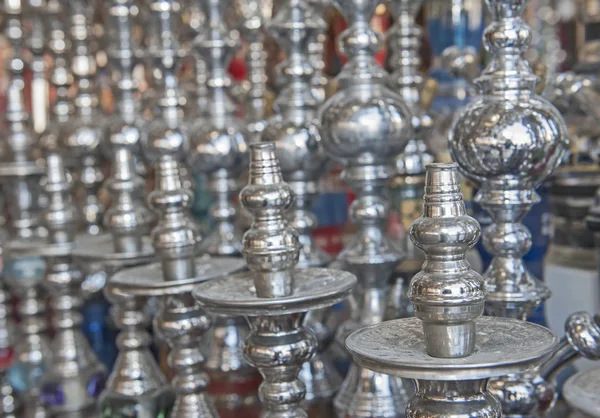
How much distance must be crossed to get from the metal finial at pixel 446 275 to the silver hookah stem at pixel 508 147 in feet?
0.32

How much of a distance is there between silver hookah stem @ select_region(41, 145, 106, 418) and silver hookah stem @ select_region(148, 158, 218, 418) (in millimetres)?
204

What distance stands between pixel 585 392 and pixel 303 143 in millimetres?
257

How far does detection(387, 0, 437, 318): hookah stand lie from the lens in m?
0.60

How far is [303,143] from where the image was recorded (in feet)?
1.84

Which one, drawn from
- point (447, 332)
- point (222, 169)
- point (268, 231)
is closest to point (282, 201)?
point (268, 231)

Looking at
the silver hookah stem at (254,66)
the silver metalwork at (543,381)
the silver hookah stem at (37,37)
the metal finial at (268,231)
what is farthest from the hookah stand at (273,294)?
the silver hookah stem at (37,37)

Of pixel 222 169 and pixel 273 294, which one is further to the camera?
pixel 222 169

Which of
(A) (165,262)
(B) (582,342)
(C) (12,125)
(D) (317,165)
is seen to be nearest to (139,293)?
(A) (165,262)

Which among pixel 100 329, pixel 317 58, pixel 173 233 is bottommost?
pixel 100 329

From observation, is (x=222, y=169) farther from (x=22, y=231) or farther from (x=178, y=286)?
(x=22, y=231)

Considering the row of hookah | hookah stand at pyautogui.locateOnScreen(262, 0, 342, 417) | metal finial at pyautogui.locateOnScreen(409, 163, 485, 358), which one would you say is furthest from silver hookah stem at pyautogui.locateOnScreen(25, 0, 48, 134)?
metal finial at pyautogui.locateOnScreen(409, 163, 485, 358)

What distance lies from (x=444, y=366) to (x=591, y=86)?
304 millimetres

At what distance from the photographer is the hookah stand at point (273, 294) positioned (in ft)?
1.40

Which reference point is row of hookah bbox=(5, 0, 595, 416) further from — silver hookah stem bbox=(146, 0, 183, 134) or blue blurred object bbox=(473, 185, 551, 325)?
blue blurred object bbox=(473, 185, 551, 325)
